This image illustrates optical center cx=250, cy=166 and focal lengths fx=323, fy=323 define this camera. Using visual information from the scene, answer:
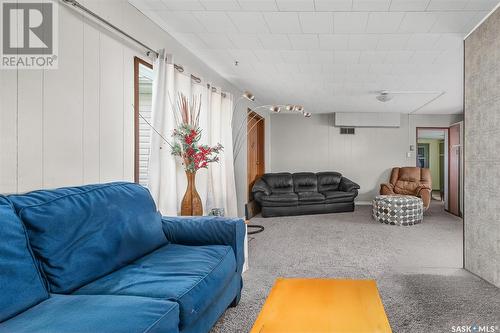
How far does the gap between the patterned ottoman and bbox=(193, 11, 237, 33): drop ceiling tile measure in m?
3.99

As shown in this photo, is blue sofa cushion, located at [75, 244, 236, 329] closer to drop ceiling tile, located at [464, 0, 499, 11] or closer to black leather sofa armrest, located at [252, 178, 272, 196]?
drop ceiling tile, located at [464, 0, 499, 11]

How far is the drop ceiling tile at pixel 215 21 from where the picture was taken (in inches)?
112

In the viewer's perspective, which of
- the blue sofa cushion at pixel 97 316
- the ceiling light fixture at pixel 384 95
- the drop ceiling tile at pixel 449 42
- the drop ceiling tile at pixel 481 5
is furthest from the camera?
the ceiling light fixture at pixel 384 95

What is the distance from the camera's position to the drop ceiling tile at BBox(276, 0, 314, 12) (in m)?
2.58

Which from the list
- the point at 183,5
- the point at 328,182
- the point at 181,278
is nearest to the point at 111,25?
the point at 183,5

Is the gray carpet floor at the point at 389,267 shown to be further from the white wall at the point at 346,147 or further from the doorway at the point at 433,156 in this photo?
the doorway at the point at 433,156

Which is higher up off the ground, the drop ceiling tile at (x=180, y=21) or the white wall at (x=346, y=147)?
the drop ceiling tile at (x=180, y=21)

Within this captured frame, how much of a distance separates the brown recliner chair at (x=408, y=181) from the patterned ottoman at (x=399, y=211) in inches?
59.4

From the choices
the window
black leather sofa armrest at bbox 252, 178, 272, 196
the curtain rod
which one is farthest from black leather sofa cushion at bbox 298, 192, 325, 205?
the curtain rod

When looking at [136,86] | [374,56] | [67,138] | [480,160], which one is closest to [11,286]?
[67,138]

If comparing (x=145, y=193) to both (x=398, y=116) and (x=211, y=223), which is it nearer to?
(x=211, y=223)

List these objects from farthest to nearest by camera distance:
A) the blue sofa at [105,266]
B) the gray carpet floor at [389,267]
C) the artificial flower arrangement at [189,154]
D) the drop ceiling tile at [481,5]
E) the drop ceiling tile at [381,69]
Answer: the drop ceiling tile at [381,69]
the artificial flower arrangement at [189,154]
the drop ceiling tile at [481,5]
the gray carpet floor at [389,267]
the blue sofa at [105,266]

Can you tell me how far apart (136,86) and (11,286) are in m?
1.91

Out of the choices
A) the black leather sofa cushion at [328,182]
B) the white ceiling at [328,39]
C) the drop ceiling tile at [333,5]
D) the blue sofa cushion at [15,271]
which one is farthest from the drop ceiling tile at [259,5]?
the black leather sofa cushion at [328,182]
